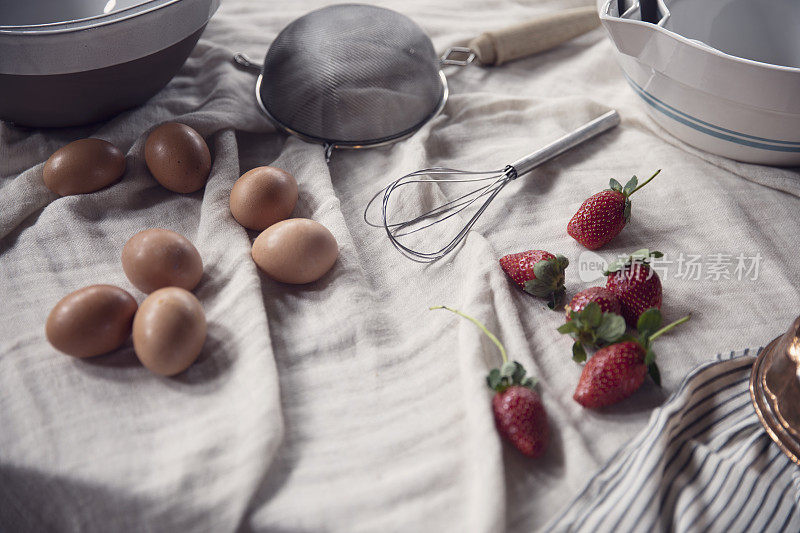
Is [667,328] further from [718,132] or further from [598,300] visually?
Result: [718,132]

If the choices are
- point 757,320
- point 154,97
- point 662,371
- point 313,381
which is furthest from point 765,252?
point 154,97

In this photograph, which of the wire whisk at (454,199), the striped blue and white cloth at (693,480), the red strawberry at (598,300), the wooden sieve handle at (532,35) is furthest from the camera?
the wooden sieve handle at (532,35)

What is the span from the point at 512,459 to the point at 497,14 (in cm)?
73

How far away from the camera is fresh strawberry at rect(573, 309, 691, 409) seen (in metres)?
0.49

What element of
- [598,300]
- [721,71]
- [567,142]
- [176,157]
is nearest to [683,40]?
[721,71]

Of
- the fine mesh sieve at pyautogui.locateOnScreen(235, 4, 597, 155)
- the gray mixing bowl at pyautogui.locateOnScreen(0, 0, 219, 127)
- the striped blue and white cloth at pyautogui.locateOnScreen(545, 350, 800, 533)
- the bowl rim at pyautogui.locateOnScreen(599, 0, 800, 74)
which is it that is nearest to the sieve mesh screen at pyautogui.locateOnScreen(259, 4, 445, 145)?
the fine mesh sieve at pyautogui.locateOnScreen(235, 4, 597, 155)

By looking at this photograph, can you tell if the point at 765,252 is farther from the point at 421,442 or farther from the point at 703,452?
the point at 421,442

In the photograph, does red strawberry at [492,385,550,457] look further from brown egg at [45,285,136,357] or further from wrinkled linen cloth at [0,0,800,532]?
brown egg at [45,285,136,357]

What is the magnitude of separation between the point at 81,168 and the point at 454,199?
38 centimetres

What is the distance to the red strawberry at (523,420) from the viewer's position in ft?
1.53

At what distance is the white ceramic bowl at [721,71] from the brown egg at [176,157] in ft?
1.44

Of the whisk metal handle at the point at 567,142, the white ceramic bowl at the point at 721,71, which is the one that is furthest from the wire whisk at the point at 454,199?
the white ceramic bowl at the point at 721,71

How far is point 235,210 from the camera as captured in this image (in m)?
0.64

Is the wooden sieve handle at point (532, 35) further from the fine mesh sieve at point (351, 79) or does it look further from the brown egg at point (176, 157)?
the brown egg at point (176, 157)
